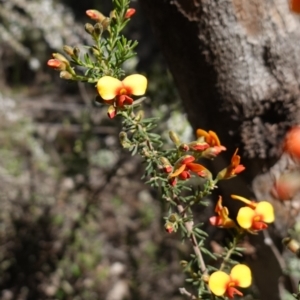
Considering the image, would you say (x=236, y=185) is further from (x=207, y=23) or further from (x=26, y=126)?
(x=26, y=126)

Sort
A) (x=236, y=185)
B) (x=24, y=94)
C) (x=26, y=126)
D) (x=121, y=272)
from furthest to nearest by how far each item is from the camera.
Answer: (x=24, y=94) → (x=26, y=126) → (x=121, y=272) → (x=236, y=185)

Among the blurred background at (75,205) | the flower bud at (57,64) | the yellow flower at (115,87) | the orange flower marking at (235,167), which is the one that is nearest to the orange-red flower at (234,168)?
the orange flower marking at (235,167)

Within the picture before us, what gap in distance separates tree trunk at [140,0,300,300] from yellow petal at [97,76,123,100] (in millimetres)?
305

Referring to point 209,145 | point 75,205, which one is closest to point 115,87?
point 209,145

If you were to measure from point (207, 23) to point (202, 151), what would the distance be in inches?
10.8

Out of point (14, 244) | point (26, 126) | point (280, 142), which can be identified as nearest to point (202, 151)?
point (280, 142)

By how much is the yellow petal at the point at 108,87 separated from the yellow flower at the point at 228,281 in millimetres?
340

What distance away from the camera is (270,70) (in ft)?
4.27

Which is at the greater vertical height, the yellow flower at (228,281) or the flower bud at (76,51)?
the flower bud at (76,51)

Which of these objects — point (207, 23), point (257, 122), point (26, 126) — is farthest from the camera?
point (26, 126)

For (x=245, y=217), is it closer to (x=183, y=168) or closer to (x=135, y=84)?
(x=183, y=168)

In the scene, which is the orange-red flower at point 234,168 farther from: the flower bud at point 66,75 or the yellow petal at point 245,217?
the flower bud at point 66,75

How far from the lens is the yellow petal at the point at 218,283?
3.42ft

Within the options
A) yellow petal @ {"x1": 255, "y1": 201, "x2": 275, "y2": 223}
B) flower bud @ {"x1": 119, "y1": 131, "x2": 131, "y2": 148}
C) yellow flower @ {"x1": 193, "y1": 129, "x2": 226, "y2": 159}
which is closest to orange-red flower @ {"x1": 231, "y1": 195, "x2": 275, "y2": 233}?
yellow petal @ {"x1": 255, "y1": 201, "x2": 275, "y2": 223}
